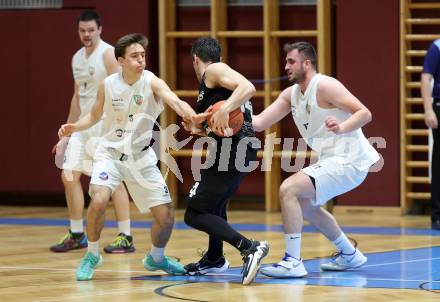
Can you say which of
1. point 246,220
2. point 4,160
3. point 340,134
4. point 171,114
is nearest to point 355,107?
point 340,134

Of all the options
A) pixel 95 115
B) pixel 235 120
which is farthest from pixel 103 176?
pixel 235 120

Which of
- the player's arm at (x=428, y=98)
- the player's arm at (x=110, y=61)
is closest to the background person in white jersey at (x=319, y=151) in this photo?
the player's arm at (x=110, y=61)

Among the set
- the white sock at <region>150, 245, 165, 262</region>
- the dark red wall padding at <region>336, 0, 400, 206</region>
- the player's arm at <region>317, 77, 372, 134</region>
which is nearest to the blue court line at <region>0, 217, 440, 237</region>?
the dark red wall padding at <region>336, 0, 400, 206</region>

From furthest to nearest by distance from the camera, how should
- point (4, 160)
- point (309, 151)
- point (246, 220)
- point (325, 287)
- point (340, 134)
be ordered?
1. point (4, 160)
2. point (309, 151)
3. point (246, 220)
4. point (340, 134)
5. point (325, 287)

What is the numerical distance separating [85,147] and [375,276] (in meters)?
2.99

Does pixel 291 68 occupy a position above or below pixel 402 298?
above

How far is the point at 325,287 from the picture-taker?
21.5 feet

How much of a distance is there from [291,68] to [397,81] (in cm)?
440

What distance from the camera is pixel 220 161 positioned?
22.2 ft

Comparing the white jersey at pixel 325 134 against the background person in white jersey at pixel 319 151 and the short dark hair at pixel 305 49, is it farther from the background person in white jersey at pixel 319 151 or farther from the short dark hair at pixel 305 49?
the short dark hair at pixel 305 49

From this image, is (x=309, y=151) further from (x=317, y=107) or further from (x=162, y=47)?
(x=317, y=107)

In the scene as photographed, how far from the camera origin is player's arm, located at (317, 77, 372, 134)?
6828 millimetres

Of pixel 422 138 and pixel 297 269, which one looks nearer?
pixel 297 269

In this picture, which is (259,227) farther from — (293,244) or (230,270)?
(293,244)
